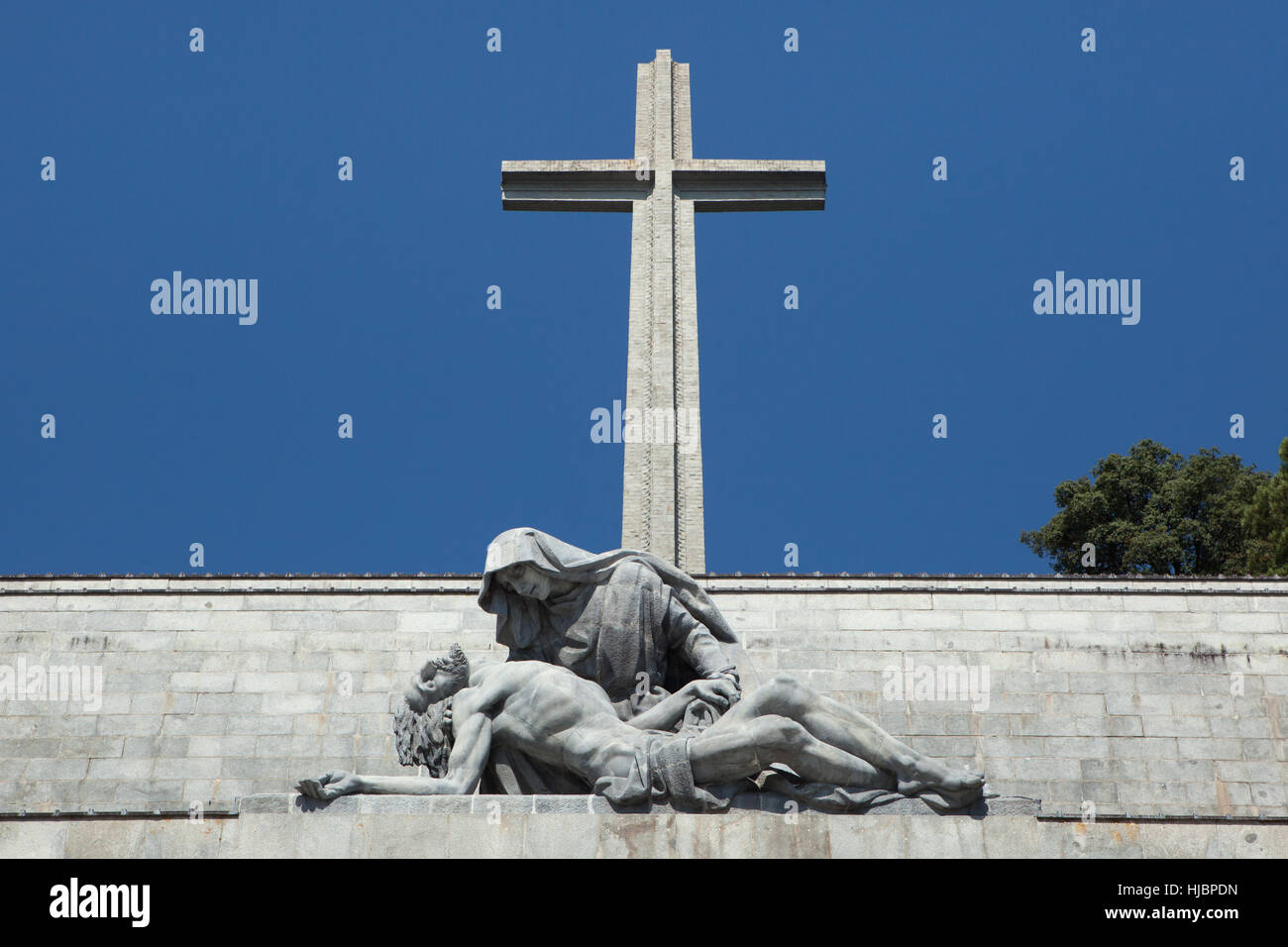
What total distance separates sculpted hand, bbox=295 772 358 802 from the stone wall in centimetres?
428

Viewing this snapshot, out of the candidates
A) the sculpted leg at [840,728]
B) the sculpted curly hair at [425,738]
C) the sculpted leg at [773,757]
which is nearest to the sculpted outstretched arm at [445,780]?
the sculpted curly hair at [425,738]

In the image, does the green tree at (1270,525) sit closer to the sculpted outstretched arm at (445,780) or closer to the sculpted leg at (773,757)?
the sculpted leg at (773,757)

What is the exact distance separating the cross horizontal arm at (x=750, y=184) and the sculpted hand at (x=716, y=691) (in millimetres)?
13427

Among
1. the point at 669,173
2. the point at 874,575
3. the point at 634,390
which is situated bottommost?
the point at 874,575

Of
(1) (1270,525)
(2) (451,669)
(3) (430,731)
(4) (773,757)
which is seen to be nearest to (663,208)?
(1) (1270,525)

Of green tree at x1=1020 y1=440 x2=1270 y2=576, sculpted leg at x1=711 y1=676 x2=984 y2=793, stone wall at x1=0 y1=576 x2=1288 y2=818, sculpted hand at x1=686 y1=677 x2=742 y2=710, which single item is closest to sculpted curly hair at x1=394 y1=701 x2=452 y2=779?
sculpted hand at x1=686 y1=677 x2=742 y2=710

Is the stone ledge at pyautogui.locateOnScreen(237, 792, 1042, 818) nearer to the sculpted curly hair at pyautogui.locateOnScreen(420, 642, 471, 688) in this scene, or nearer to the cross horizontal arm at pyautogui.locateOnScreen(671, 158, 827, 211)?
the sculpted curly hair at pyautogui.locateOnScreen(420, 642, 471, 688)

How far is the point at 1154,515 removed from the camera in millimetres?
27938

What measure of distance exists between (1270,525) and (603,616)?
1469 centimetres

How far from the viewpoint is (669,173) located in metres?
23.7

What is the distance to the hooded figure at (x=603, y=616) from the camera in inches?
445
